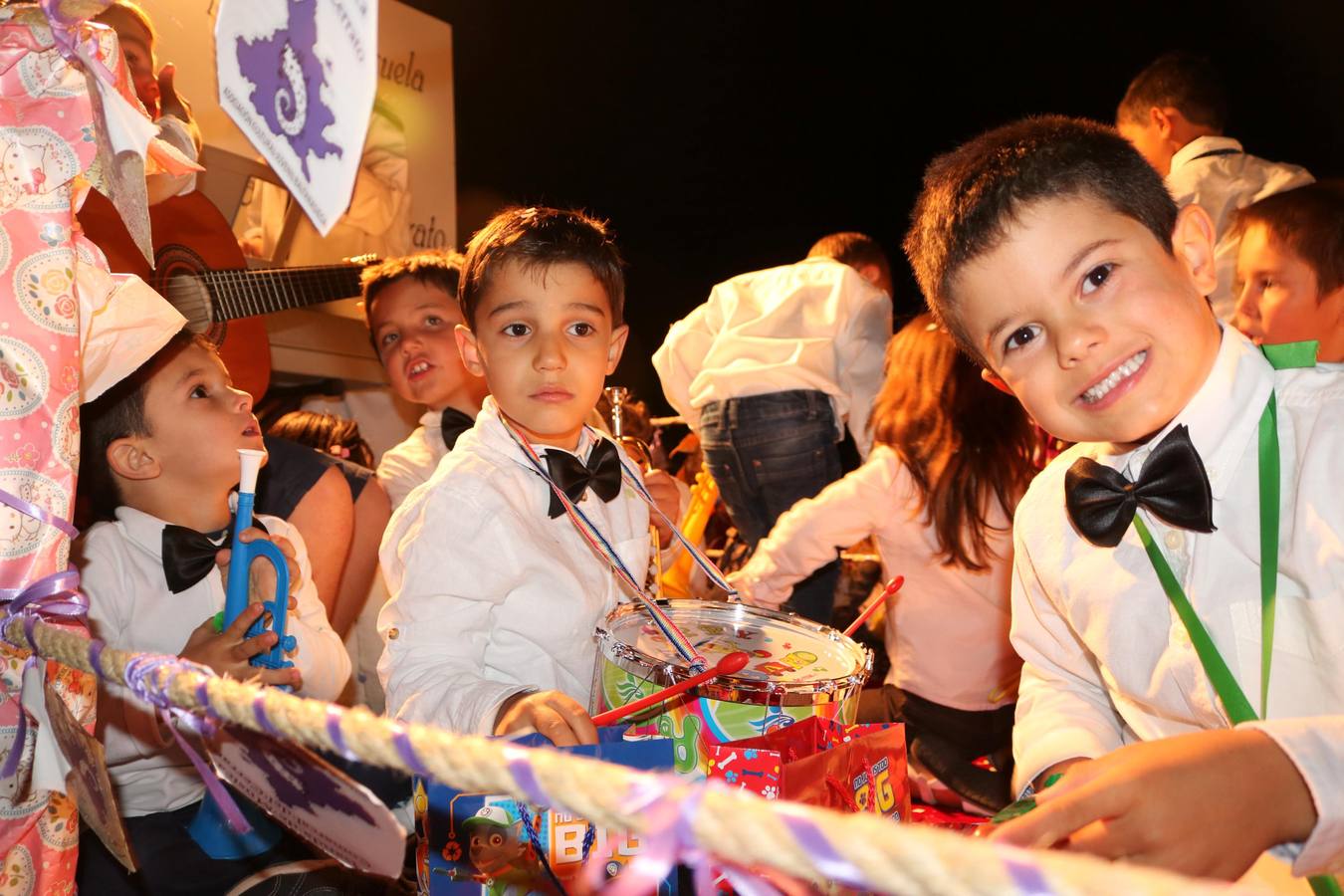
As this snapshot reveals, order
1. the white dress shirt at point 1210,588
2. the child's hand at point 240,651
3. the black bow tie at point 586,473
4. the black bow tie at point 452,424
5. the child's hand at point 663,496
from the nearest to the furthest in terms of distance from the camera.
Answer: the white dress shirt at point 1210,588 < the child's hand at point 240,651 < the black bow tie at point 586,473 < the child's hand at point 663,496 < the black bow tie at point 452,424

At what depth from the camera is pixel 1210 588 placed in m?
1.26

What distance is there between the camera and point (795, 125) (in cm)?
798

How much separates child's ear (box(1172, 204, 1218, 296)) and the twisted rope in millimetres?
1050

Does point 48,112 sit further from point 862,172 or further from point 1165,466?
point 862,172

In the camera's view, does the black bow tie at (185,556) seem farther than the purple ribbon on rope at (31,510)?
Yes

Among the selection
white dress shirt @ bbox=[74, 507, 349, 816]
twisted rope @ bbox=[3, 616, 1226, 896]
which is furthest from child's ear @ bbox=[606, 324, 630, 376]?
twisted rope @ bbox=[3, 616, 1226, 896]

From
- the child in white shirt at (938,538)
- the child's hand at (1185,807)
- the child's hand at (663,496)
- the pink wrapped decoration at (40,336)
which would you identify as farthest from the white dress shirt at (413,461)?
the child's hand at (1185,807)

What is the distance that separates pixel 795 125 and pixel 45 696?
7665 millimetres

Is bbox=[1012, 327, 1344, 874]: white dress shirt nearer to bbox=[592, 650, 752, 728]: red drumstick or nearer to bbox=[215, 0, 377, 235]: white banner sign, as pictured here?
bbox=[592, 650, 752, 728]: red drumstick

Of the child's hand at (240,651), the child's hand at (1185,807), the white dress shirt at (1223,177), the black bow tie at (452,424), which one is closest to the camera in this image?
the child's hand at (1185,807)

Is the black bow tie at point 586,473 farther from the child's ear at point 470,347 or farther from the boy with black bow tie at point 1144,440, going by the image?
the boy with black bow tie at point 1144,440

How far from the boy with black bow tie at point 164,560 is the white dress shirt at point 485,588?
0.22 m

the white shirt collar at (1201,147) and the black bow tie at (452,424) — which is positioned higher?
the white shirt collar at (1201,147)

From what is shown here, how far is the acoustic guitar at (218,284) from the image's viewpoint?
8.59ft
